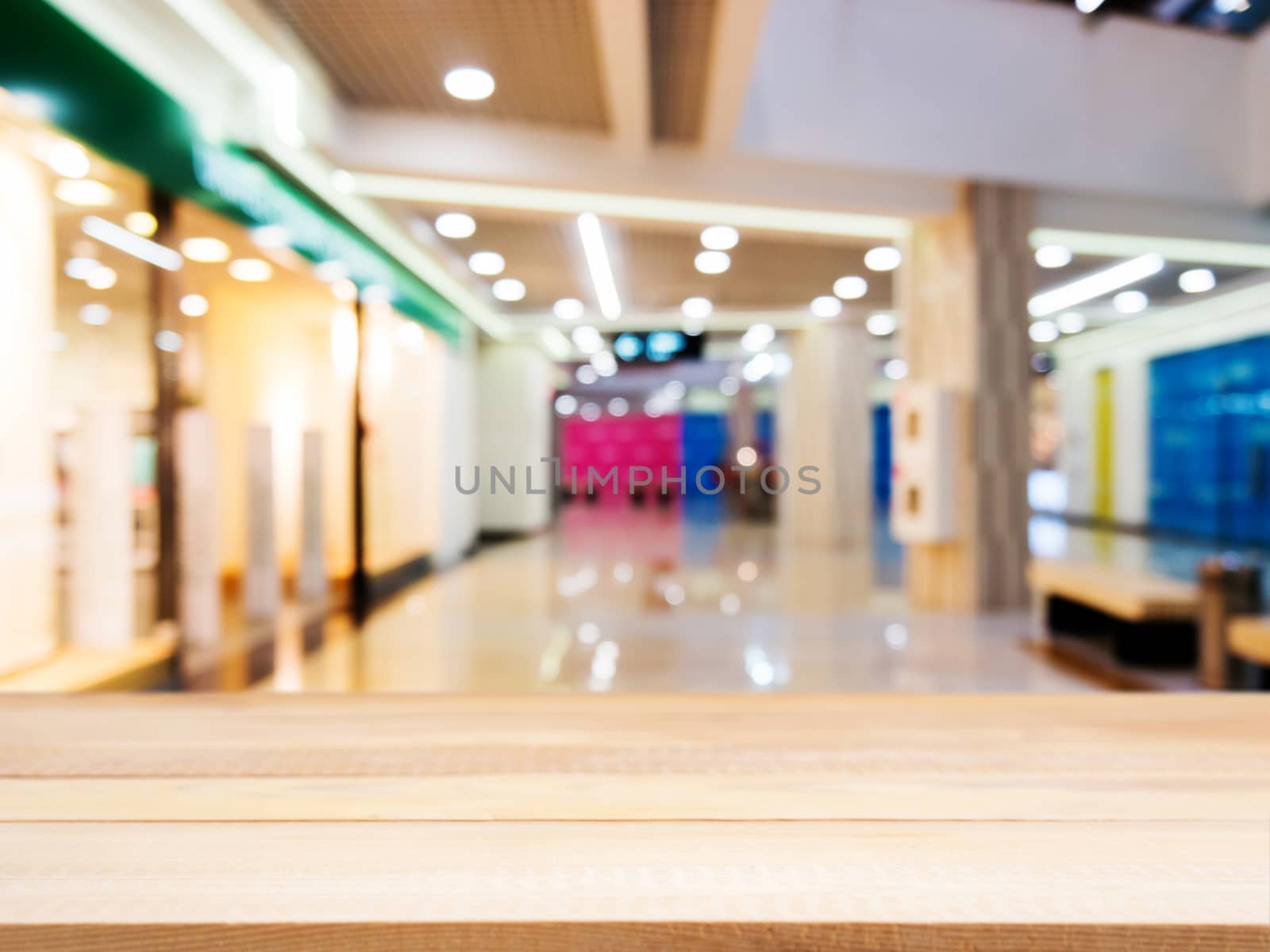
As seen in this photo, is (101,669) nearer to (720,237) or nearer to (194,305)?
(194,305)

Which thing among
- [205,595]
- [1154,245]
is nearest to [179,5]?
[205,595]

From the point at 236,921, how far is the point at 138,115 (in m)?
4.29

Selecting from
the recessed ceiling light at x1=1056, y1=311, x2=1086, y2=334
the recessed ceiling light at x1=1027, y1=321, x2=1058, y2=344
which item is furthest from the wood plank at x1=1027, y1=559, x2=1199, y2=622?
the recessed ceiling light at x1=1056, y1=311, x2=1086, y2=334

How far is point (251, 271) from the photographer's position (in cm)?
552

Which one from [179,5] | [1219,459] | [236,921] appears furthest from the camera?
[1219,459]

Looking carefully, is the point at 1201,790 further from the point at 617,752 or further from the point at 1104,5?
the point at 1104,5

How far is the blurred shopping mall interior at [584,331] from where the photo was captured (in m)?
3.91

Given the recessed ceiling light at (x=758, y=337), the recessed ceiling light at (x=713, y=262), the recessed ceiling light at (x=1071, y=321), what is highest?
the recessed ceiling light at (x=713, y=262)

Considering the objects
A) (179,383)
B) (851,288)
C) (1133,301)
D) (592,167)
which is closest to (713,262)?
(851,288)

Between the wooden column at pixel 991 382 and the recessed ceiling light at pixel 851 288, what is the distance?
244cm


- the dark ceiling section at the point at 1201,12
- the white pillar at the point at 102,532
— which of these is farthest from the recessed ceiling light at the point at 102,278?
the dark ceiling section at the point at 1201,12

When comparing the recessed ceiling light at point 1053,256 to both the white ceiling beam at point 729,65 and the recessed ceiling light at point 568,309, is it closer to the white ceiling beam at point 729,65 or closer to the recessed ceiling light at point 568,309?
the white ceiling beam at point 729,65

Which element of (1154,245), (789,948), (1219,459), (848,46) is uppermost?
(848,46)

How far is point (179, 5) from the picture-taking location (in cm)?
393
